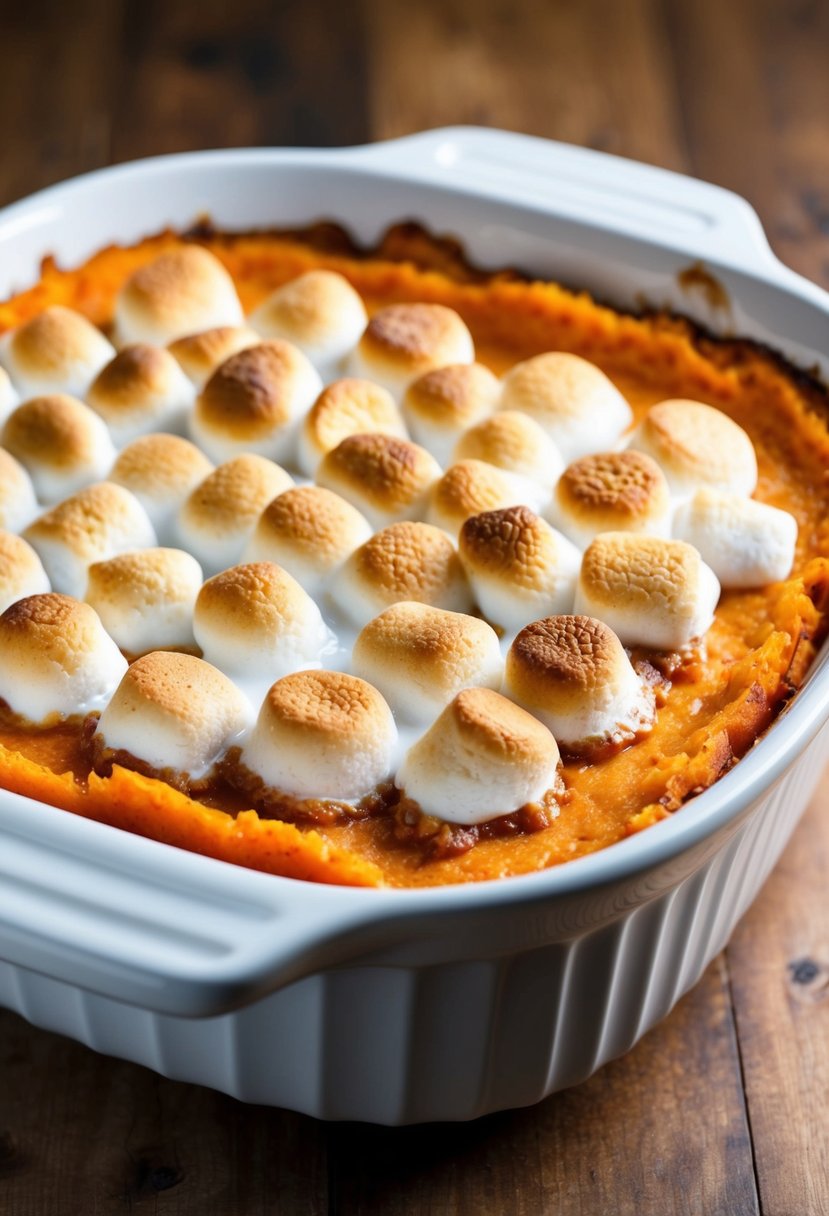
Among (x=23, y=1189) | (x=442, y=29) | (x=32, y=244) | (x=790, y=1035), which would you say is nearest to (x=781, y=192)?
(x=442, y=29)

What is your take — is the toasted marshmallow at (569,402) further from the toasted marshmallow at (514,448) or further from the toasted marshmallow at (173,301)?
the toasted marshmallow at (173,301)

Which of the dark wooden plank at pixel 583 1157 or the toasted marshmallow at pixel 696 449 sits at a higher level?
the toasted marshmallow at pixel 696 449

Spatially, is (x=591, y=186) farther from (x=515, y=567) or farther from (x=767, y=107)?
(x=767, y=107)

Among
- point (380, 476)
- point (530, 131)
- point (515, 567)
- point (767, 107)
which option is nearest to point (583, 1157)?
point (515, 567)

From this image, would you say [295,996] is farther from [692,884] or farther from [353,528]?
[353,528]

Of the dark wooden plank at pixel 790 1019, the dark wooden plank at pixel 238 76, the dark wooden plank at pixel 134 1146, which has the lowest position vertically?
the dark wooden plank at pixel 134 1146

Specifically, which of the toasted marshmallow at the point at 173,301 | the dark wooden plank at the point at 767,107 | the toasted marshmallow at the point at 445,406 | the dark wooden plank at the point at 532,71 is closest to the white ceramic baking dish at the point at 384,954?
the toasted marshmallow at the point at 445,406
